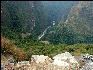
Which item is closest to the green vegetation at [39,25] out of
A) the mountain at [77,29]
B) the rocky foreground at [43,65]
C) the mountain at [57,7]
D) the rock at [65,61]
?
the mountain at [77,29]

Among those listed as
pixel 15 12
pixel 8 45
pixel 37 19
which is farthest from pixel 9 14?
pixel 8 45

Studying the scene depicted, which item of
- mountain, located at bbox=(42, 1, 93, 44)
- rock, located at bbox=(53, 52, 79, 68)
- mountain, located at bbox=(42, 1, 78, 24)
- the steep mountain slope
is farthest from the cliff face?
rock, located at bbox=(53, 52, 79, 68)

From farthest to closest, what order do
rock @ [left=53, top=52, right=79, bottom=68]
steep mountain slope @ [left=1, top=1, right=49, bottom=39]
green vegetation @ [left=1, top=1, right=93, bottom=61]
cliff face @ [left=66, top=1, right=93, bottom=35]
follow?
cliff face @ [left=66, top=1, right=93, bottom=35], steep mountain slope @ [left=1, top=1, right=49, bottom=39], green vegetation @ [left=1, top=1, right=93, bottom=61], rock @ [left=53, top=52, right=79, bottom=68]

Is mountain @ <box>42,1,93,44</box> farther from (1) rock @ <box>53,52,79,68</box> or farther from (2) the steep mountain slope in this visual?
(1) rock @ <box>53,52,79,68</box>

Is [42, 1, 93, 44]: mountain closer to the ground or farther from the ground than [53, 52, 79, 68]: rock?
closer to the ground

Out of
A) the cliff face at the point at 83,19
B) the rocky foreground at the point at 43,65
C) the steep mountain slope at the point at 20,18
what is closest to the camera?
the rocky foreground at the point at 43,65

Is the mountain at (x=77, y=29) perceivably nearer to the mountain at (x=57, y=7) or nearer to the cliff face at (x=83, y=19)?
the cliff face at (x=83, y=19)

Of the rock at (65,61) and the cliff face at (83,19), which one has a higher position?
the rock at (65,61)
